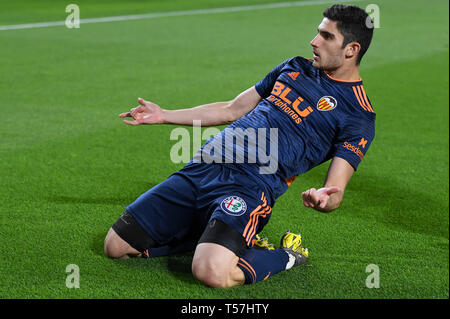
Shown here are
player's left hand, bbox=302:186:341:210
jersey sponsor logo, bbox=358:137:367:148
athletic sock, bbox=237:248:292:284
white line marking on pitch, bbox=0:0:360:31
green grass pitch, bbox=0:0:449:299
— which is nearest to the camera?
player's left hand, bbox=302:186:341:210

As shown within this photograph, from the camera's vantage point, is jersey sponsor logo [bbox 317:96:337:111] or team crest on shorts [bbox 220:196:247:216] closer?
team crest on shorts [bbox 220:196:247:216]

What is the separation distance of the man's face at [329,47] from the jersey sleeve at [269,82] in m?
0.32

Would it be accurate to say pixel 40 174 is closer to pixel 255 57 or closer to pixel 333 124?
pixel 333 124

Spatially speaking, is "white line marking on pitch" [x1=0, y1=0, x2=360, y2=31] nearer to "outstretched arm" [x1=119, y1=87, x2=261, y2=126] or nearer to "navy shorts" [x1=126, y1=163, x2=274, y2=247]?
"outstretched arm" [x1=119, y1=87, x2=261, y2=126]

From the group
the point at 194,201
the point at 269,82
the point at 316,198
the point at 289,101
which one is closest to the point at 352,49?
the point at 289,101

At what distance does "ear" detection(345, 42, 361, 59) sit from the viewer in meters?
3.60

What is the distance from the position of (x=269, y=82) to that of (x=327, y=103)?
1.46ft

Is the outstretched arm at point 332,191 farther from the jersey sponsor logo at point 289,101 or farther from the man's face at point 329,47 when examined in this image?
the man's face at point 329,47

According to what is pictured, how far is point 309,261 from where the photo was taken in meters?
3.73

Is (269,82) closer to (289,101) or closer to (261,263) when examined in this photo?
(289,101)

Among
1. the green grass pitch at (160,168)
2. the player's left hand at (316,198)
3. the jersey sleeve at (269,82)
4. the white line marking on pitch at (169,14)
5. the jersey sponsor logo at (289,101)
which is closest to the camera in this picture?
the player's left hand at (316,198)

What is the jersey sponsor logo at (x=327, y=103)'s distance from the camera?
3.66 meters

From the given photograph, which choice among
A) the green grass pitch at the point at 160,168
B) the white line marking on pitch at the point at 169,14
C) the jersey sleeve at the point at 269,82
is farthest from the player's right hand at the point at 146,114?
the white line marking on pitch at the point at 169,14

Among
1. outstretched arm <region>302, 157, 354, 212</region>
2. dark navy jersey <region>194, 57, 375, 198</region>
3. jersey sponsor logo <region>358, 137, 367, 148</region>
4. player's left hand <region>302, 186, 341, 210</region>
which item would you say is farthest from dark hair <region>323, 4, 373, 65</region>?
player's left hand <region>302, 186, 341, 210</region>
